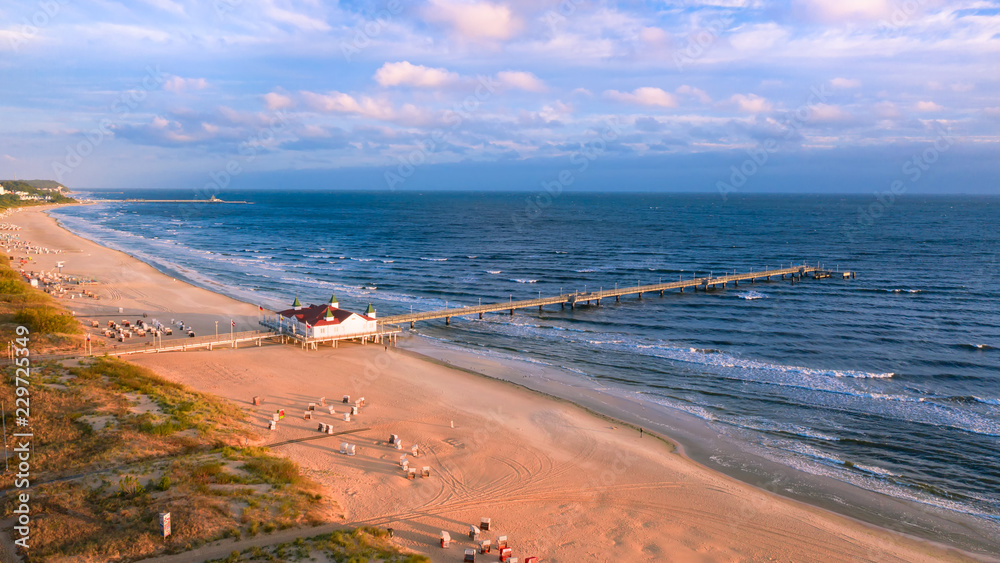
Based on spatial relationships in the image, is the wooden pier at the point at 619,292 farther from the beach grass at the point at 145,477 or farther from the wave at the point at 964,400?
the wave at the point at 964,400

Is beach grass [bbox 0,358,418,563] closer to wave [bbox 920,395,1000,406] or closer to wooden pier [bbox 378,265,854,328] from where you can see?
wooden pier [bbox 378,265,854,328]

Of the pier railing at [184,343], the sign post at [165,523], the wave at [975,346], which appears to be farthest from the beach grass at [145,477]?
the wave at [975,346]

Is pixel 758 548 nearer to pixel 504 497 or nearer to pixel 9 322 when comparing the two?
pixel 504 497

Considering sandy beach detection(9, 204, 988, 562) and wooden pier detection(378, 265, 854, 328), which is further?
wooden pier detection(378, 265, 854, 328)

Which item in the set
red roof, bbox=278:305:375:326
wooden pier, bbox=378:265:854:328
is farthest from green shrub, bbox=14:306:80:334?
wooden pier, bbox=378:265:854:328

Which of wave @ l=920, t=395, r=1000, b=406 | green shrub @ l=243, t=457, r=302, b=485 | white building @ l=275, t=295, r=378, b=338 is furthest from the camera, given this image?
white building @ l=275, t=295, r=378, b=338

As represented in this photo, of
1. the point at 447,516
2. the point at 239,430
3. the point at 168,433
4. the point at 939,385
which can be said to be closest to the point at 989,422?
the point at 939,385
